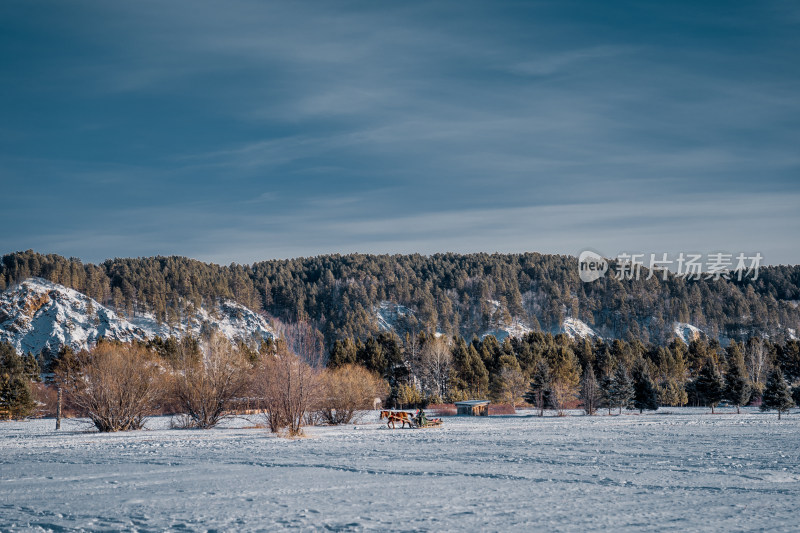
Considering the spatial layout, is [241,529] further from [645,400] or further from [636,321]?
[636,321]

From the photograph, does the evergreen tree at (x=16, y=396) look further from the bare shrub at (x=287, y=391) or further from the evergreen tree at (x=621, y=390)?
the evergreen tree at (x=621, y=390)

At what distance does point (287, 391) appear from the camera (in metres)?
35.7

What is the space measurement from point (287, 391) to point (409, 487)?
69.7ft

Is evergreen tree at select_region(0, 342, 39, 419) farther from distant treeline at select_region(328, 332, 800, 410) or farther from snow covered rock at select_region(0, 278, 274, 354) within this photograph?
snow covered rock at select_region(0, 278, 274, 354)

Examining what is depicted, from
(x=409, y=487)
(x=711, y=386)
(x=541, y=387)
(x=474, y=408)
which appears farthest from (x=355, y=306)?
(x=409, y=487)

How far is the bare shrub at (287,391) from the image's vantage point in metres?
35.0

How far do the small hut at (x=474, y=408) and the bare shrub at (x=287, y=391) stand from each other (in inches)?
1523

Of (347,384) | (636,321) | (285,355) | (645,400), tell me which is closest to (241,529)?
(285,355)

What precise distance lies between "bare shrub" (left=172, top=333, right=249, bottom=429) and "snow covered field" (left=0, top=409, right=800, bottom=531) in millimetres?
16554

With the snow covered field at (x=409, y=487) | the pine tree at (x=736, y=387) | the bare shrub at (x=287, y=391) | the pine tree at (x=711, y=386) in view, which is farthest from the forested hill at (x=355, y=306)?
the snow covered field at (x=409, y=487)

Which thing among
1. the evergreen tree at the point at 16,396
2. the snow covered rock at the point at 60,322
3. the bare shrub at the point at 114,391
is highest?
the snow covered rock at the point at 60,322

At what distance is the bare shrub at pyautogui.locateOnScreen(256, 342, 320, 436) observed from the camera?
35.0m

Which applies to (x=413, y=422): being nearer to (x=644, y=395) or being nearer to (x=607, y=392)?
(x=607, y=392)

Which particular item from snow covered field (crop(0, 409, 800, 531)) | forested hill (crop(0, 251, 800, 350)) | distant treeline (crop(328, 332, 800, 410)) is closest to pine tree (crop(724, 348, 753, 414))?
distant treeline (crop(328, 332, 800, 410))
